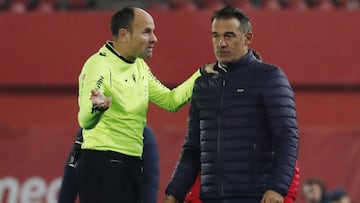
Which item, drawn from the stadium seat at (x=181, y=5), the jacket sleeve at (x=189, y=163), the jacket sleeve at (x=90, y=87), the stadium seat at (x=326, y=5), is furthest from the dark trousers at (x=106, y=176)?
the stadium seat at (x=181, y=5)

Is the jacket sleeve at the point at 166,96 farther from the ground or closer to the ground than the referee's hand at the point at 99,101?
farther from the ground

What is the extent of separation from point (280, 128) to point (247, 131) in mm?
179

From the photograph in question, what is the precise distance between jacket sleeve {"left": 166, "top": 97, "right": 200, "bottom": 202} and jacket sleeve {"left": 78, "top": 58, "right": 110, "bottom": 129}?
0.49m

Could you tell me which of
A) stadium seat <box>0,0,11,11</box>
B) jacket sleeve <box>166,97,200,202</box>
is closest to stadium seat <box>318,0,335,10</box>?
stadium seat <box>0,0,11,11</box>

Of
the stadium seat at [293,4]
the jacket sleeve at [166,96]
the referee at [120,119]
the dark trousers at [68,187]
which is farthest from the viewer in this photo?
the stadium seat at [293,4]

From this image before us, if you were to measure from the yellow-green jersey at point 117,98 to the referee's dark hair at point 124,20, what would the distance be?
4.4 inches

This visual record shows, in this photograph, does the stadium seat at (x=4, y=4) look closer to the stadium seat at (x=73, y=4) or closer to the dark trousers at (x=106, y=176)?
the stadium seat at (x=73, y=4)

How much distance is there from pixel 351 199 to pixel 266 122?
645 cm

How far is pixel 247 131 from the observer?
626cm

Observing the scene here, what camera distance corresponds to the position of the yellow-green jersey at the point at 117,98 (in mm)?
6824

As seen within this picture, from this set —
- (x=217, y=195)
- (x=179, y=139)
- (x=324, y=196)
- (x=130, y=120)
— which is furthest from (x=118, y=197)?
(x=179, y=139)

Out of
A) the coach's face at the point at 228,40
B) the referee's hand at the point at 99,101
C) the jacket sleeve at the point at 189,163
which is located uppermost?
the coach's face at the point at 228,40

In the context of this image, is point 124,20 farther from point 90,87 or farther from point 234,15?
point 234,15

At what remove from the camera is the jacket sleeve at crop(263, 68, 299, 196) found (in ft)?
20.0
